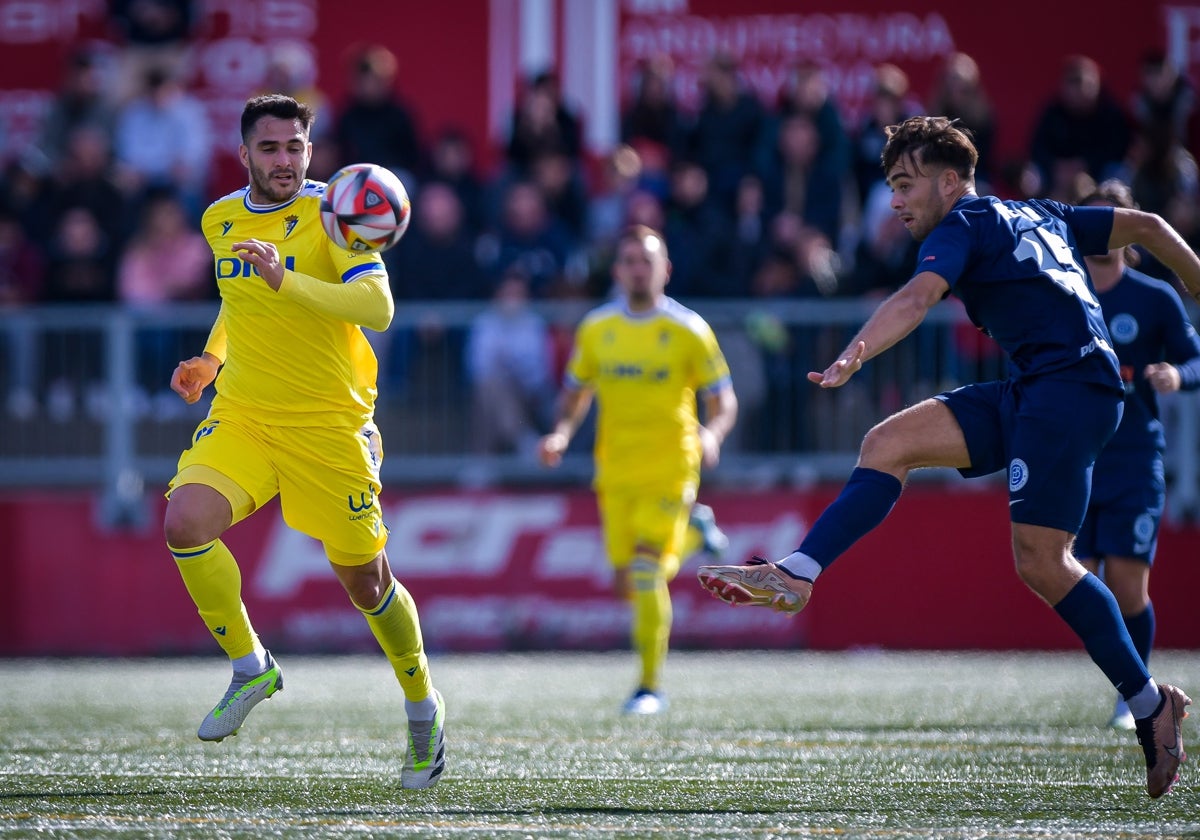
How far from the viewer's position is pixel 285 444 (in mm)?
6695

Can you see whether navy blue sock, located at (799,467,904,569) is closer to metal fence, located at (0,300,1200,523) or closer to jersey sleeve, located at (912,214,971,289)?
jersey sleeve, located at (912,214,971,289)

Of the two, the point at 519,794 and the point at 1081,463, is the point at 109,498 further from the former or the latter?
the point at 1081,463

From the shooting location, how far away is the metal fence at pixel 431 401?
1376 centimetres

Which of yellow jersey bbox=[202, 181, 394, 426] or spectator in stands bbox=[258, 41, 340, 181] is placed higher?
spectator in stands bbox=[258, 41, 340, 181]

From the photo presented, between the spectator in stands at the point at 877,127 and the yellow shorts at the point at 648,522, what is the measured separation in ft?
17.2

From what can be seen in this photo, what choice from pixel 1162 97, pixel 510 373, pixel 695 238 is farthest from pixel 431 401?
pixel 1162 97

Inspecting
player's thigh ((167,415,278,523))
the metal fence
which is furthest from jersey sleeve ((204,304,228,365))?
the metal fence

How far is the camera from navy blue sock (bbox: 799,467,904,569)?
6215 millimetres

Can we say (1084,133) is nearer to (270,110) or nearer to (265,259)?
(270,110)

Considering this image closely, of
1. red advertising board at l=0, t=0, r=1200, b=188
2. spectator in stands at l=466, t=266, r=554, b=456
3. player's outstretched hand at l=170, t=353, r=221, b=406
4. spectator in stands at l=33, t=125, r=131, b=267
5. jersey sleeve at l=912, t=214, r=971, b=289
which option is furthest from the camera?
red advertising board at l=0, t=0, r=1200, b=188

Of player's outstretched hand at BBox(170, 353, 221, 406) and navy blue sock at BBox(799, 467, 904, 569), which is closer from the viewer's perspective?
navy blue sock at BBox(799, 467, 904, 569)

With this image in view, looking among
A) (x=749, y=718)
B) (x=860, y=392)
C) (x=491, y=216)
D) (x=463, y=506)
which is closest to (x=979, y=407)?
(x=749, y=718)

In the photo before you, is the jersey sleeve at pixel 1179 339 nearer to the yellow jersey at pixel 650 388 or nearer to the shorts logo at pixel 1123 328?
the shorts logo at pixel 1123 328

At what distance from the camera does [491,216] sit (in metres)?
15.4
